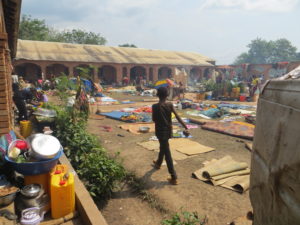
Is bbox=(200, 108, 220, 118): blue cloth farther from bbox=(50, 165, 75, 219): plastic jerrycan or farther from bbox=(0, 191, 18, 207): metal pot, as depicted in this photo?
bbox=(0, 191, 18, 207): metal pot

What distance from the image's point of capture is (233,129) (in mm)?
8047

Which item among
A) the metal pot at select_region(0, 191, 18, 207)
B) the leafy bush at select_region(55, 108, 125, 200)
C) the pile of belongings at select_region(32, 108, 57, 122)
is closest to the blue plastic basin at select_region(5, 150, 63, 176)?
the metal pot at select_region(0, 191, 18, 207)

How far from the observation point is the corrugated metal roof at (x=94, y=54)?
23.2m

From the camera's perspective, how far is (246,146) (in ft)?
21.0

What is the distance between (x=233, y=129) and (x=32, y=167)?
22.6 feet

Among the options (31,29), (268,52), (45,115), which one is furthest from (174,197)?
(268,52)

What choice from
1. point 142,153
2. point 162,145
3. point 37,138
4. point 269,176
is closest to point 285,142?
point 269,176

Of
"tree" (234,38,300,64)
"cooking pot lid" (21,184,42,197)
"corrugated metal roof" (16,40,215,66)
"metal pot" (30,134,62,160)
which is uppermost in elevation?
"tree" (234,38,300,64)

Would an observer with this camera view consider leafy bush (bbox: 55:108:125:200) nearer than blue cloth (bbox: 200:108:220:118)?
Yes

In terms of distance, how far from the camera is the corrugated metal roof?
2324 cm

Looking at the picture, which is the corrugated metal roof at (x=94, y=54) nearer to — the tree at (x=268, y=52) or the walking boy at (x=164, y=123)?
the walking boy at (x=164, y=123)

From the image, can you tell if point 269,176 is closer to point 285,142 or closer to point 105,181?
point 285,142

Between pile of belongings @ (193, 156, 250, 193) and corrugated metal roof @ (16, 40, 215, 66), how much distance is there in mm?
21879

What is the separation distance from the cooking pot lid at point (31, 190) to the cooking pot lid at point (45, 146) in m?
0.40
